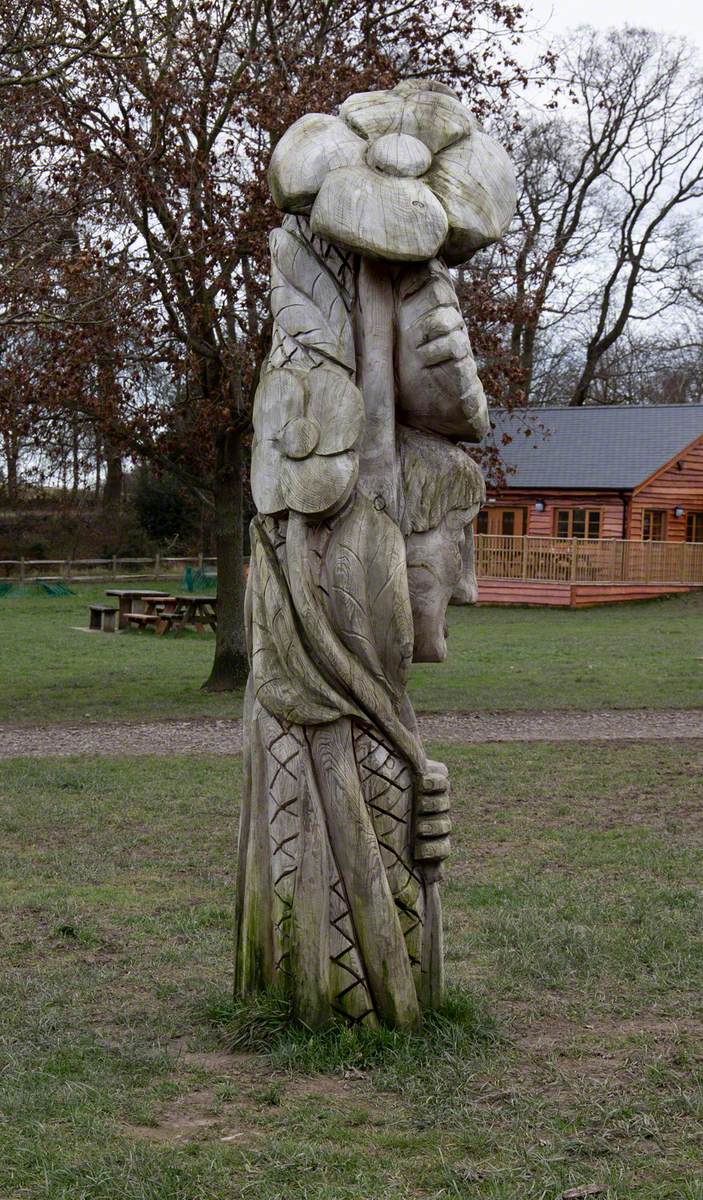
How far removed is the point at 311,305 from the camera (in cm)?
468

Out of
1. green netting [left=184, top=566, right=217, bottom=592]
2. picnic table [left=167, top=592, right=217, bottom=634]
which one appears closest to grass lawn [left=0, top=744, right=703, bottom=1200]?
picnic table [left=167, top=592, right=217, bottom=634]

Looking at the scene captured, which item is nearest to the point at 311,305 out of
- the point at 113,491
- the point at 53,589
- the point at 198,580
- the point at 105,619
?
the point at 105,619

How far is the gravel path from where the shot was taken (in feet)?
42.1

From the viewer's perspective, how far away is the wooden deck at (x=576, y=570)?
32969mm

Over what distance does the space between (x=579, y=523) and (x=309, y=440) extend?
3342 centimetres

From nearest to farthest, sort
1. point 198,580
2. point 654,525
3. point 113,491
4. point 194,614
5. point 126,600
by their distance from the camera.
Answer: point 194,614 → point 126,600 → point 198,580 → point 654,525 → point 113,491

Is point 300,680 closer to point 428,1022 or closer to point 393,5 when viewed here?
point 428,1022

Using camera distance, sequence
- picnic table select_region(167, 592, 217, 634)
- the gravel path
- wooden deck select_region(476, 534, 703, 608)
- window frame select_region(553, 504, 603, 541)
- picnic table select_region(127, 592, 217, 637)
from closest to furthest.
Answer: the gravel path → picnic table select_region(167, 592, 217, 634) → picnic table select_region(127, 592, 217, 637) → wooden deck select_region(476, 534, 703, 608) → window frame select_region(553, 504, 603, 541)

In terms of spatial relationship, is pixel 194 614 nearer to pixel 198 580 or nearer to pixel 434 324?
pixel 198 580

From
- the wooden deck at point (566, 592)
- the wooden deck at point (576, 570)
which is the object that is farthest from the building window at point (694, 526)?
the wooden deck at point (566, 592)

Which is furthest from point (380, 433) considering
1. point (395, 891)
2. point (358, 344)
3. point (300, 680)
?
point (395, 891)

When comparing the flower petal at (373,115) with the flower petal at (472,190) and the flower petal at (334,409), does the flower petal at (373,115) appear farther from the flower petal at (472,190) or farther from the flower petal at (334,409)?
the flower petal at (334,409)

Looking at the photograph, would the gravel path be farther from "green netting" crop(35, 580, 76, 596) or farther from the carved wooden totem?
"green netting" crop(35, 580, 76, 596)

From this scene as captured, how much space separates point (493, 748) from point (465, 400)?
8.26 metres
